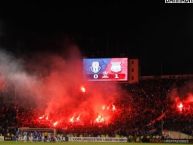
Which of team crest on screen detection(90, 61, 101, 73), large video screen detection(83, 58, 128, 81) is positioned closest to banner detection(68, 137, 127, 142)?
large video screen detection(83, 58, 128, 81)

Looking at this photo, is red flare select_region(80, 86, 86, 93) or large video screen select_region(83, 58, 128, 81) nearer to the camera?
large video screen select_region(83, 58, 128, 81)

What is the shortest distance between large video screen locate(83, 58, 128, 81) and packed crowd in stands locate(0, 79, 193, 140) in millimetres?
5678

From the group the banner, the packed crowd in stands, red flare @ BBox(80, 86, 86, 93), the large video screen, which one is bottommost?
the banner

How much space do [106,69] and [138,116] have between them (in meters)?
7.21

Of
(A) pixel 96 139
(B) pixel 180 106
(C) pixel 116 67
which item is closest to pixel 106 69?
(C) pixel 116 67

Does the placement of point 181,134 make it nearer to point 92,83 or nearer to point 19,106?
point 92,83

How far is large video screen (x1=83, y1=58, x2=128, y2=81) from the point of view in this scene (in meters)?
56.8

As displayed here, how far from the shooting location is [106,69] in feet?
188

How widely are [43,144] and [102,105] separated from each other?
1803cm

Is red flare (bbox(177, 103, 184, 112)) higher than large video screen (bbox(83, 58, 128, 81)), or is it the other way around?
large video screen (bbox(83, 58, 128, 81))

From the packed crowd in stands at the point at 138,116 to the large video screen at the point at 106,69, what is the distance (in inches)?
224

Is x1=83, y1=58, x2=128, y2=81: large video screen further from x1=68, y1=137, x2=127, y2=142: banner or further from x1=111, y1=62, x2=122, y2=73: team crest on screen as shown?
x1=68, y1=137, x2=127, y2=142: banner

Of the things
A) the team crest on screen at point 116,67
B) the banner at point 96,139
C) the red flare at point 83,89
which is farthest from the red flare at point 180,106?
the red flare at point 83,89

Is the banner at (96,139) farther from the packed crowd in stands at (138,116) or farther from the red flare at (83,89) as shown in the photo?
the red flare at (83,89)
